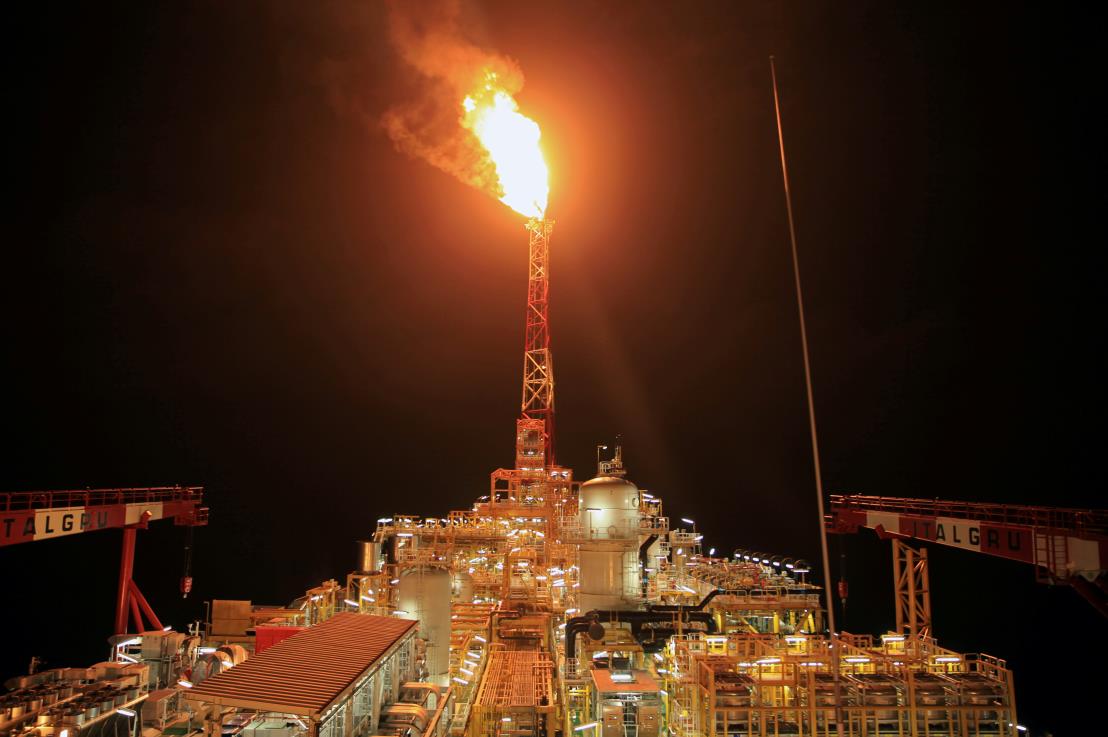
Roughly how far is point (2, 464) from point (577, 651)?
4635 centimetres

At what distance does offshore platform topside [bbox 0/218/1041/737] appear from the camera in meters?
14.5

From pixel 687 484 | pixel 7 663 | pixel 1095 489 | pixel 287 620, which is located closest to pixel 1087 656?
pixel 1095 489

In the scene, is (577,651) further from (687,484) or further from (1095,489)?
(687,484)

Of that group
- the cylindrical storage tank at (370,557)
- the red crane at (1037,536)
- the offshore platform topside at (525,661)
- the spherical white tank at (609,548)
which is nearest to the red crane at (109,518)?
the offshore platform topside at (525,661)

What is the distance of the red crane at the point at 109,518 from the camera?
64.4 feet

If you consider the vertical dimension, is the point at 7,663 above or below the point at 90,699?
below

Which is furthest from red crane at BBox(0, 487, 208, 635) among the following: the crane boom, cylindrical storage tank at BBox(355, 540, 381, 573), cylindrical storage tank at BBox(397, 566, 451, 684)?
cylindrical storage tank at BBox(397, 566, 451, 684)

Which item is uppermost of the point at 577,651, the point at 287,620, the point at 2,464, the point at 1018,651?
the point at 2,464

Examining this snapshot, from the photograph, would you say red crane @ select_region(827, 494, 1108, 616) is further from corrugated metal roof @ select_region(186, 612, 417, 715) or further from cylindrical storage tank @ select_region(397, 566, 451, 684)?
cylindrical storage tank @ select_region(397, 566, 451, 684)

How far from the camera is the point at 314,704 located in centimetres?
1207

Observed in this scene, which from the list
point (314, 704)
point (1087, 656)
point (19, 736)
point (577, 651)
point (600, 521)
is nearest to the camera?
point (314, 704)

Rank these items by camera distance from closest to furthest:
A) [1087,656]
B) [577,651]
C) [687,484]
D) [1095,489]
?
[577,651] → [1095,489] → [1087,656] → [687,484]

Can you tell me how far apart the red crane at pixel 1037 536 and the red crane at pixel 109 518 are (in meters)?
26.1

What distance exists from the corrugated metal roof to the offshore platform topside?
2.3 inches
